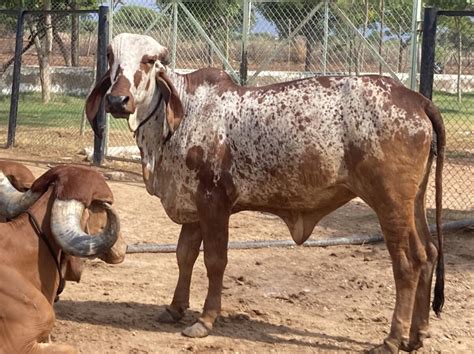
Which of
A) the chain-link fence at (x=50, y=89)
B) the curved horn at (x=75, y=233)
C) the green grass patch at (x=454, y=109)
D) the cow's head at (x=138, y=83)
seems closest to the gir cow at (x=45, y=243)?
the curved horn at (x=75, y=233)

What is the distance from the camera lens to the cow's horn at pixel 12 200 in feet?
17.9

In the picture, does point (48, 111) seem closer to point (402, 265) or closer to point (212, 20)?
point (212, 20)

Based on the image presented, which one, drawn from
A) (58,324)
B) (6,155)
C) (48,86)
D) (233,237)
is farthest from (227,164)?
(48,86)

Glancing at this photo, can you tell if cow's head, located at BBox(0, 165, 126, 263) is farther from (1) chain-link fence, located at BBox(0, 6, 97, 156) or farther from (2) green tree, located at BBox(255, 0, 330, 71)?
(1) chain-link fence, located at BBox(0, 6, 97, 156)

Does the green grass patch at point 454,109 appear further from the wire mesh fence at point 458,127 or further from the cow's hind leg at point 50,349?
the cow's hind leg at point 50,349

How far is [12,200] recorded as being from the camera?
554 cm

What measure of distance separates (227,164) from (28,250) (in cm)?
195

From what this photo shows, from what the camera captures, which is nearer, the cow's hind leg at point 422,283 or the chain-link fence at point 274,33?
the cow's hind leg at point 422,283

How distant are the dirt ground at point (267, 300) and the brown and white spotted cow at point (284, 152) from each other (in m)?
0.30

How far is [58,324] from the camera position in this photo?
6953mm

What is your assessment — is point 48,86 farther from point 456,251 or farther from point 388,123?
point 388,123

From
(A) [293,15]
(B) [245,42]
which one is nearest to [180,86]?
(B) [245,42]

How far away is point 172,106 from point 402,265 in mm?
1932

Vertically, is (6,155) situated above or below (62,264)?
below
